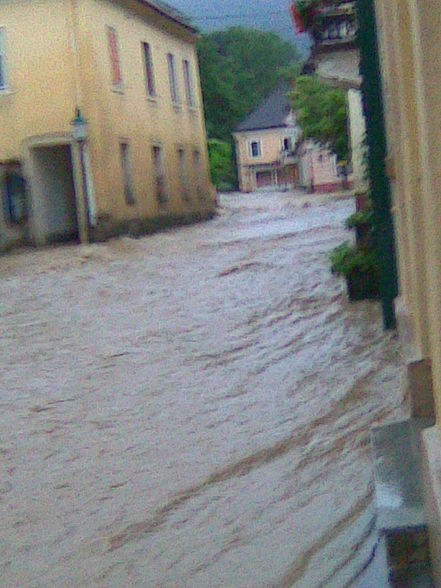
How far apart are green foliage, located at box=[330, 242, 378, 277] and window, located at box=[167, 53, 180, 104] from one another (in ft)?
71.6

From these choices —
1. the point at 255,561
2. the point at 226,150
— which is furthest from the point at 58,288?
the point at 226,150

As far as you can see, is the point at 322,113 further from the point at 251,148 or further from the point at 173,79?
the point at 251,148

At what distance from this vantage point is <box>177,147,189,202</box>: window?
3694cm

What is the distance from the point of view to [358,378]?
34.5 ft

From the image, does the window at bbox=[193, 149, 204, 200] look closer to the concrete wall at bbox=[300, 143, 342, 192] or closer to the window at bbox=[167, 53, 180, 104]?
the window at bbox=[167, 53, 180, 104]

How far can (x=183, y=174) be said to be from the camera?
123ft

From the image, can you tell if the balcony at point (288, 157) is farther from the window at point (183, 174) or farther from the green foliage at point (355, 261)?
the green foliage at point (355, 261)

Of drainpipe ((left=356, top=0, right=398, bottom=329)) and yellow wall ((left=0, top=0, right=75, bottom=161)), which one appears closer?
drainpipe ((left=356, top=0, right=398, bottom=329))

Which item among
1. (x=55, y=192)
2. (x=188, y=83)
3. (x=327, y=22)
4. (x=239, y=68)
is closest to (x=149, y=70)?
(x=188, y=83)

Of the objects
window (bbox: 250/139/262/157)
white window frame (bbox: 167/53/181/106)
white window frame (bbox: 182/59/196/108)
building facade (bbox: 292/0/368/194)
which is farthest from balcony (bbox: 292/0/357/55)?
window (bbox: 250/139/262/157)

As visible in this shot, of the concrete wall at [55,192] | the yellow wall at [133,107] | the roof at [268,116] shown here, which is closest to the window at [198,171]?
the yellow wall at [133,107]

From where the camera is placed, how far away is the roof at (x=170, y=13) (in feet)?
110

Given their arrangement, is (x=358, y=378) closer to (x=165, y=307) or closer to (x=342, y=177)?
(x=165, y=307)

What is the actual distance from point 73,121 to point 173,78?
9343 mm
